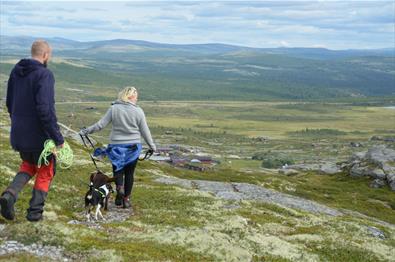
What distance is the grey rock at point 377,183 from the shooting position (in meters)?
106

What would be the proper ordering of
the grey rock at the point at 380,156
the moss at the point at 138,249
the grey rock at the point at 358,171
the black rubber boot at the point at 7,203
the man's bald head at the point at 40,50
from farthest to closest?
the grey rock at the point at 380,156
the grey rock at the point at 358,171
the moss at the point at 138,249
the black rubber boot at the point at 7,203
the man's bald head at the point at 40,50

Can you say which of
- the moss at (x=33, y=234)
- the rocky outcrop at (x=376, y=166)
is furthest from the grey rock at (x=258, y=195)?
the rocky outcrop at (x=376, y=166)

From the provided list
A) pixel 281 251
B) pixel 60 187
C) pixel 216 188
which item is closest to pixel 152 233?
pixel 281 251

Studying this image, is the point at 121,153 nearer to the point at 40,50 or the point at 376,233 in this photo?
the point at 40,50

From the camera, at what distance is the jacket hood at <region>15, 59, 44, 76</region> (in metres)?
16.3

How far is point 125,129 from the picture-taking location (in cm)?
2161

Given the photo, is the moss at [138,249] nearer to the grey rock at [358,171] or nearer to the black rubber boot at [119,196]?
the black rubber boot at [119,196]

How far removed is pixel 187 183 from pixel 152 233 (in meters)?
31.5

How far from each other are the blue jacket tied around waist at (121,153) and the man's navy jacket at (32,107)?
17.0ft

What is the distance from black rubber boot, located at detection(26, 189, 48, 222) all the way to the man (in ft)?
2.17

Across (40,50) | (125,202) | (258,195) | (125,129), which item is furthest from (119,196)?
(258,195)

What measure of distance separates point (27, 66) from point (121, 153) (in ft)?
A: 22.2

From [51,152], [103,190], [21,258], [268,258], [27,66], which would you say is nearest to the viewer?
[21,258]

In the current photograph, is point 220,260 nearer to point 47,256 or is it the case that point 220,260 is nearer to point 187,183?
point 47,256
